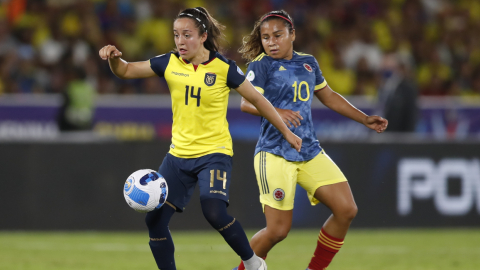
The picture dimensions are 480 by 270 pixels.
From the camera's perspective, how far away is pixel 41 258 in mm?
7457

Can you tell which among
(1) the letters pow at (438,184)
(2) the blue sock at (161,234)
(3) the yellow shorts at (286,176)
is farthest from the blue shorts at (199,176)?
(1) the letters pow at (438,184)

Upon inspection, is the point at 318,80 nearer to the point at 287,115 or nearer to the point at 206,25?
the point at 287,115

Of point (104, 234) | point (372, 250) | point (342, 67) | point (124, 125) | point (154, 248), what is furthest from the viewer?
point (342, 67)

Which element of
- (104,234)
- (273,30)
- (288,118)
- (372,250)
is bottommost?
(104,234)

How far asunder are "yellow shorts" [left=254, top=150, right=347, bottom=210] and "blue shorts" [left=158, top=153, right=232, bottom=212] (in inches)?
15.0

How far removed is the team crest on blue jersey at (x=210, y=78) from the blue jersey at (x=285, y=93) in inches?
15.6

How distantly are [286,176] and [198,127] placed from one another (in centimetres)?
81

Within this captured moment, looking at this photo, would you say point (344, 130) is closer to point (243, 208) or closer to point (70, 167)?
point (243, 208)

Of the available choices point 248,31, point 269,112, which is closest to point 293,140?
point 269,112

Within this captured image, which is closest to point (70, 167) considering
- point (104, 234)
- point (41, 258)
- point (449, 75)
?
point (104, 234)

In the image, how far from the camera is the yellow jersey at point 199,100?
5.13 meters

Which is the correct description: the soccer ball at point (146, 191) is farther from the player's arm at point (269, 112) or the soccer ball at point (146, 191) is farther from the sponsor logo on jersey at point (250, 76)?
the sponsor logo on jersey at point (250, 76)

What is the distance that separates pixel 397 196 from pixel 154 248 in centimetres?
531

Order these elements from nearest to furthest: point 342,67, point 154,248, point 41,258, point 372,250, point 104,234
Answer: point 154,248 → point 41,258 → point 372,250 → point 104,234 → point 342,67
